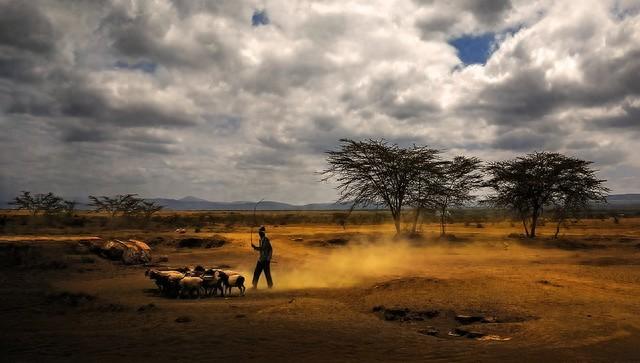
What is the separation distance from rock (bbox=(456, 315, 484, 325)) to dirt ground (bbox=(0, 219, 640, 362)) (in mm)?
52

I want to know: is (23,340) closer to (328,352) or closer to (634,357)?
(328,352)

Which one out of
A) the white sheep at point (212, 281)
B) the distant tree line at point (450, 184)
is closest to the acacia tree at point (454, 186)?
the distant tree line at point (450, 184)

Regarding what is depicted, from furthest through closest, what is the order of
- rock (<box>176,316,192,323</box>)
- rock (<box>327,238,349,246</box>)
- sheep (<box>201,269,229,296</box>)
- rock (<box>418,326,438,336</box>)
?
rock (<box>327,238,349,246</box>) → sheep (<box>201,269,229,296</box>) → rock (<box>176,316,192,323</box>) → rock (<box>418,326,438,336</box>)

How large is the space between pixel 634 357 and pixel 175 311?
1007 cm

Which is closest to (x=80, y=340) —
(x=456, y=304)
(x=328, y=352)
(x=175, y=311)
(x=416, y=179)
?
(x=175, y=311)

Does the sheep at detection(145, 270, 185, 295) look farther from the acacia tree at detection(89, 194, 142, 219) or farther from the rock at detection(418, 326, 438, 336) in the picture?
the acacia tree at detection(89, 194, 142, 219)

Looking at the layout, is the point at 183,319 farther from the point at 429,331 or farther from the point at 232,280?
the point at 429,331

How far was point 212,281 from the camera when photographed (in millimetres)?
16000

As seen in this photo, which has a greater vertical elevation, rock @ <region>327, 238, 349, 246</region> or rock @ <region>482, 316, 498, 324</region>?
rock @ <region>327, 238, 349, 246</region>

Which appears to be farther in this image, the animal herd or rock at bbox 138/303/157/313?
the animal herd

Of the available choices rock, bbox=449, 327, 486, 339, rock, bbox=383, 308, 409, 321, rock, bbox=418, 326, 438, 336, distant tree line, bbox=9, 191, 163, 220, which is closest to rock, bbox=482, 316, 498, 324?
rock, bbox=449, 327, 486, 339

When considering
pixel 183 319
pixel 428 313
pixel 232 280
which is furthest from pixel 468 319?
pixel 232 280

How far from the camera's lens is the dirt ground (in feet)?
29.2

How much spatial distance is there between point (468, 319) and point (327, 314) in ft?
11.3
